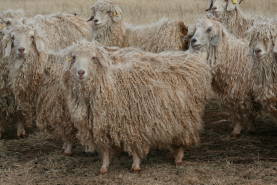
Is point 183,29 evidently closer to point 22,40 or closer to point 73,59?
point 22,40

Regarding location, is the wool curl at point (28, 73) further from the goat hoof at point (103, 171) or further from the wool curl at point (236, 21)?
the wool curl at point (236, 21)

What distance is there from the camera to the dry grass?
15758mm

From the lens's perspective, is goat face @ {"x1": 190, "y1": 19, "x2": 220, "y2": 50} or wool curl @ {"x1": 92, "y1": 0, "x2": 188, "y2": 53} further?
wool curl @ {"x1": 92, "y1": 0, "x2": 188, "y2": 53}

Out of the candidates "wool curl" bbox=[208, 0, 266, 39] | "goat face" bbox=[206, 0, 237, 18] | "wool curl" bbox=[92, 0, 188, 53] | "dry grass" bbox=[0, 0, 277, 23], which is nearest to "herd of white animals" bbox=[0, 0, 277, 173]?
"wool curl" bbox=[92, 0, 188, 53]

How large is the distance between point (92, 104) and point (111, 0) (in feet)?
10.6

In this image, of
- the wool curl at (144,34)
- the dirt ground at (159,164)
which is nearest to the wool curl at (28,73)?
the dirt ground at (159,164)

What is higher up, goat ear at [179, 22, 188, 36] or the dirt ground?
goat ear at [179, 22, 188, 36]

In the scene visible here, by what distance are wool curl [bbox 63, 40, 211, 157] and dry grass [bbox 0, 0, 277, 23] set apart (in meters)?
8.65

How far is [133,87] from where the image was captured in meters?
6.03

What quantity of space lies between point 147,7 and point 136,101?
12223mm

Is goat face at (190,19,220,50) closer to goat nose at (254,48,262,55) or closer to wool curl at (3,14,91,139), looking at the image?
goat nose at (254,48,262,55)

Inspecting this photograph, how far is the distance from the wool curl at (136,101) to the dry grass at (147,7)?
28.4ft

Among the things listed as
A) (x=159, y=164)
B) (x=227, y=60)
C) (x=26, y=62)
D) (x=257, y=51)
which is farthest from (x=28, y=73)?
(x=257, y=51)

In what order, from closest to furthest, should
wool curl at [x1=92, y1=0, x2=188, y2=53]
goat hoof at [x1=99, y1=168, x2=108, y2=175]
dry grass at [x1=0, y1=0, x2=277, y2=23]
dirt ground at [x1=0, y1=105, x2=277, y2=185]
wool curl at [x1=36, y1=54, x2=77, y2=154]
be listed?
1. dirt ground at [x1=0, y1=105, x2=277, y2=185]
2. goat hoof at [x1=99, y1=168, x2=108, y2=175]
3. wool curl at [x1=36, y1=54, x2=77, y2=154]
4. wool curl at [x1=92, y1=0, x2=188, y2=53]
5. dry grass at [x1=0, y1=0, x2=277, y2=23]
